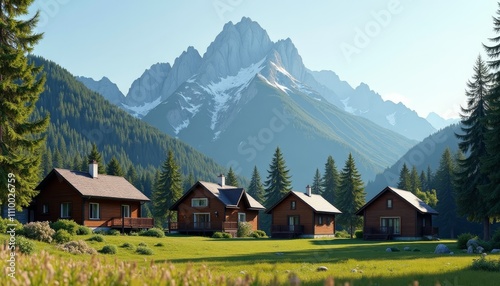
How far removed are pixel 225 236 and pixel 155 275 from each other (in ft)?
166

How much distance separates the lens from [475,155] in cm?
4700

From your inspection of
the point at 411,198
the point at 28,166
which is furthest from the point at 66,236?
the point at 411,198

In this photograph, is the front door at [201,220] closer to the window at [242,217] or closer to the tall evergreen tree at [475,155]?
the window at [242,217]

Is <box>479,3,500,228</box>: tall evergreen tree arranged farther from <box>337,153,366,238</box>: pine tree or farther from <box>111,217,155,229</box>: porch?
<box>337,153,366,238</box>: pine tree

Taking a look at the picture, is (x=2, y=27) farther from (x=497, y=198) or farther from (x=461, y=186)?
(x=461, y=186)

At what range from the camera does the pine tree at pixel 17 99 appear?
3180cm

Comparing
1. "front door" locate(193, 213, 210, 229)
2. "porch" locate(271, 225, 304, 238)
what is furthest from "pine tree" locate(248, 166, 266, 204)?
"front door" locate(193, 213, 210, 229)

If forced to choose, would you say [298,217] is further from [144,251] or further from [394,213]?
[144,251]

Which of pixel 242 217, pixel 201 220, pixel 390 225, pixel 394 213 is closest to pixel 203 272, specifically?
pixel 394 213

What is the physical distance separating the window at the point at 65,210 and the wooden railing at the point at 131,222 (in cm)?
443

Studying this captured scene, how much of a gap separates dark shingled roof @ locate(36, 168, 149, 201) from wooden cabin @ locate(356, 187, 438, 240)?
27.3 m

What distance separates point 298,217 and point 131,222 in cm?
2229

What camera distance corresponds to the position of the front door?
61594 mm

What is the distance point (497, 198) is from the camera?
3775 cm
